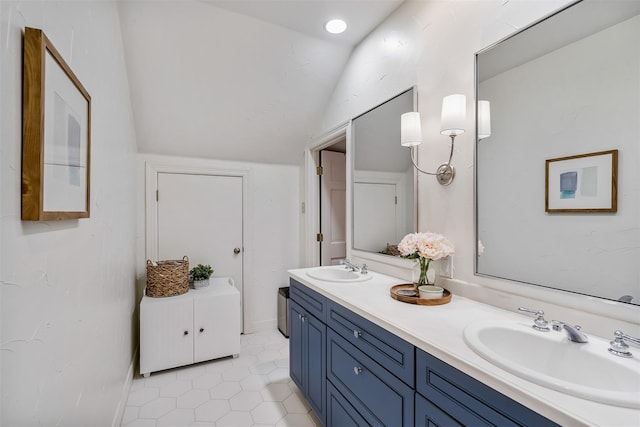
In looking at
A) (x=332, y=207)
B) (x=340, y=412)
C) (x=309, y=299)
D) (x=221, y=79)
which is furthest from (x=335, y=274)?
(x=221, y=79)

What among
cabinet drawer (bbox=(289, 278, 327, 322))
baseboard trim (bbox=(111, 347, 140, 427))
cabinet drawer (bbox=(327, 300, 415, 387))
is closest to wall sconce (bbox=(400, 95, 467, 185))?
cabinet drawer (bbox=(327, 300, 415, 387))

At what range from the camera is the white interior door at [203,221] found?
2.93 m

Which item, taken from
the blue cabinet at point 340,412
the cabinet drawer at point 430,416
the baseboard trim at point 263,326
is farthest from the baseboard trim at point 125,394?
the cabinet drawer at point 430,416

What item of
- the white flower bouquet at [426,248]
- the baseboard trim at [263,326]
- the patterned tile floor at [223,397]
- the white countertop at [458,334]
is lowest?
the patterned tile floor at [223,397]

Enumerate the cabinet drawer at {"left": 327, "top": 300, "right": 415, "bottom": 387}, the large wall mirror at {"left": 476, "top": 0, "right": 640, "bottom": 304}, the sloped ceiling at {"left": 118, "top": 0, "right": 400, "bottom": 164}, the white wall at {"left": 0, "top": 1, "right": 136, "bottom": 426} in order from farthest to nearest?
1. the sloped ceiling at {"left": 118, "top": 0, "right": 400, "bottom": 164}
2. the cabinet drawer at {"left": 327, "top": 300, "right": 415, "bottom": 387}
3. the large wall mirror at {"left": 476, "top": 0, "right": 640, "bottom": 304}
4. the white wall at {"left": 0, "top": 1, "right": 136, "bottom": 426}

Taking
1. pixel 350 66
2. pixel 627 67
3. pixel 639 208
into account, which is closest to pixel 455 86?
pixel 627 67

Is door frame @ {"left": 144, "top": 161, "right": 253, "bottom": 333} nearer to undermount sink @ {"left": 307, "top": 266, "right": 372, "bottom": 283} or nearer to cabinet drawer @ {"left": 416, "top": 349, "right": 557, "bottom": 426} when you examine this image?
undermount sink @ {"left": 307, "top": 266, "right": 372, "bottom": 283}

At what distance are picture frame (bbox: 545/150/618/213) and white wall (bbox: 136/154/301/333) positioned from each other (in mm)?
2615

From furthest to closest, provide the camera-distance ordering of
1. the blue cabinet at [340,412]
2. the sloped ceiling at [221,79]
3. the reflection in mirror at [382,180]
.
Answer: the sloped ceiling at [221,79] → the reflection in mirror at [382,180] → the blue cabinet at [340,412]

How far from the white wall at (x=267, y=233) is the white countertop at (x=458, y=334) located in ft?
4.91

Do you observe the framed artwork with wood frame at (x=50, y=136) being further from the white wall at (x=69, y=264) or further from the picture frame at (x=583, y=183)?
the picture frame at (x=583, y=183)

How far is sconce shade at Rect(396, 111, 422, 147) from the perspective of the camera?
174 centimetres

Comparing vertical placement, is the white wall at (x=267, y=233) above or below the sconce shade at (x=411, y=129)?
below

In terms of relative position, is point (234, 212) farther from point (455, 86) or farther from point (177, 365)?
point (455, 86)
